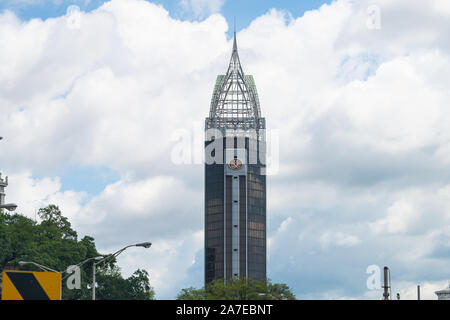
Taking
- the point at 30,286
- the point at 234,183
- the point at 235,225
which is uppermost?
the point at 234,183

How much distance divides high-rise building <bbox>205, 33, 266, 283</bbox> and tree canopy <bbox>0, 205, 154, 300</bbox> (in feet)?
223

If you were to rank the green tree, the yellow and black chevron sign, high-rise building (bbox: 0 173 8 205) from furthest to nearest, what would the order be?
high-rise building (bbox: 0 173 8 205) < the green tree < the yellow and black chevron sign

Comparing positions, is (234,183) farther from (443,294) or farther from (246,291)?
(246,291)

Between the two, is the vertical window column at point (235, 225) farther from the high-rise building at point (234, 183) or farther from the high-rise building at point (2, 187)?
the high-rise building at point (2, 187)

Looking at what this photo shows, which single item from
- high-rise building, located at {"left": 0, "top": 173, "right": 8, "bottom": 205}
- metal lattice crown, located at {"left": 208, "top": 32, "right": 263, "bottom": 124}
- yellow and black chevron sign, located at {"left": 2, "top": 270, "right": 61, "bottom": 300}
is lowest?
yellow and black chevron sign, located at {"left": 2, "top": 270, "right": 61, "bottom": 300}

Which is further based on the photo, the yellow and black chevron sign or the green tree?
the green tree

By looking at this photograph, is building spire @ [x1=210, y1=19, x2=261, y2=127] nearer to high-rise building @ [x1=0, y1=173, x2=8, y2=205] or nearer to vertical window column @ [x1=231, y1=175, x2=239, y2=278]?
vertical window column @ [x1=231, y1=175, x2=239, y2=278]

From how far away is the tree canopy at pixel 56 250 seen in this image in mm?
93812

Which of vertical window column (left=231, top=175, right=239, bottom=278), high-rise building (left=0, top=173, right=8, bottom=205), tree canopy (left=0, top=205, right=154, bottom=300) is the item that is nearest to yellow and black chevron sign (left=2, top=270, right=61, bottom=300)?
tree canopy (left=0, top=205, right=154, bottom=300)

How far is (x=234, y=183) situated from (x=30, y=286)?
6736 inches

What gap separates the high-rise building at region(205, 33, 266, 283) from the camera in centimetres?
18088

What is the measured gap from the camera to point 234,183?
18350 cm

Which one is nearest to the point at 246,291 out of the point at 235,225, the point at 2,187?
the point at 2,187
